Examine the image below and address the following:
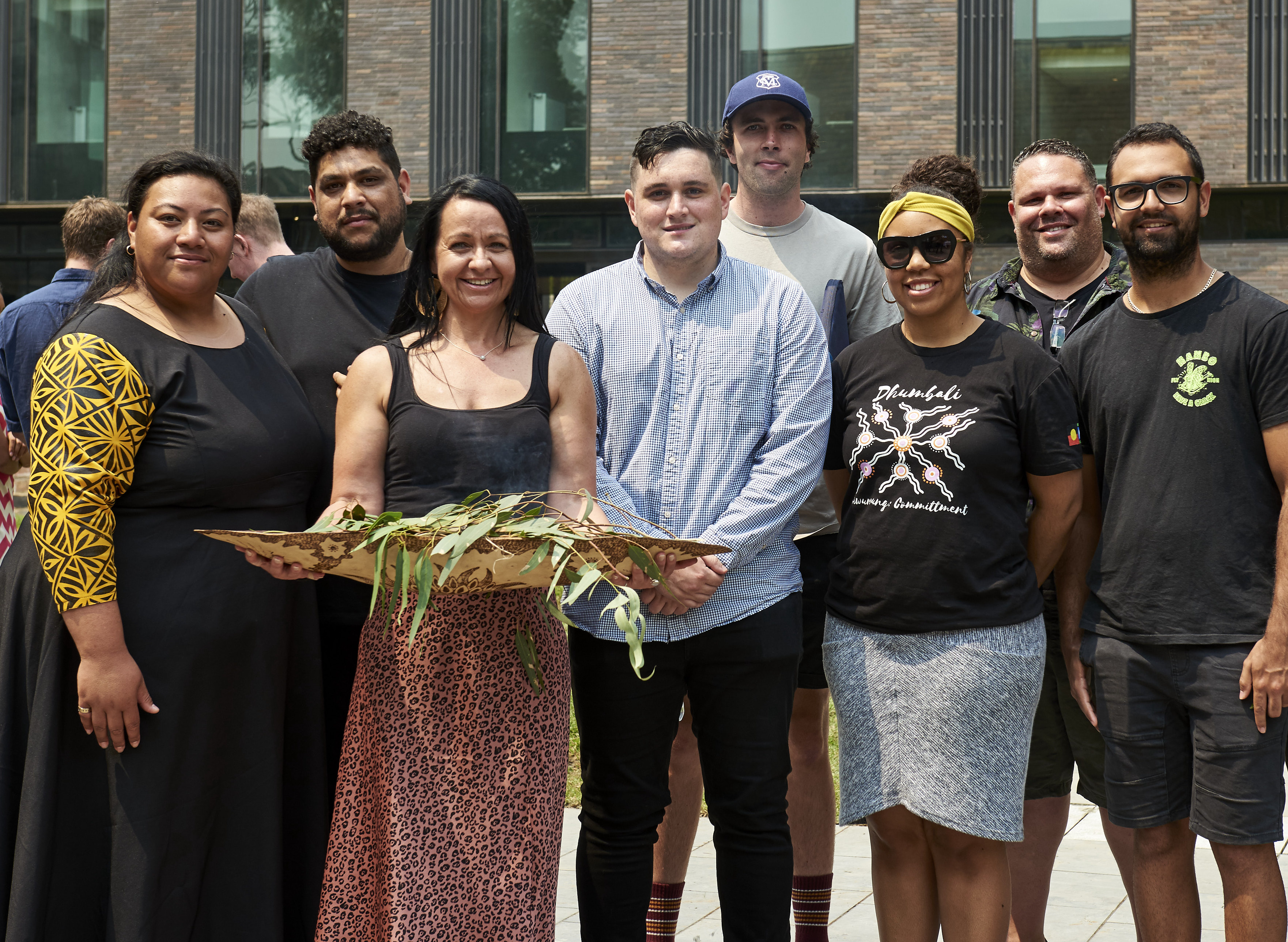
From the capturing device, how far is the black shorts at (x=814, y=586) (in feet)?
13.9

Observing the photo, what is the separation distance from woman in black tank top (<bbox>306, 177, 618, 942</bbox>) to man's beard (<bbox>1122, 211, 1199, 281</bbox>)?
1.65 metres

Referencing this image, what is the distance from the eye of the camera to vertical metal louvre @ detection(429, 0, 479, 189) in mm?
19016

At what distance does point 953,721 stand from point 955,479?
654 mm

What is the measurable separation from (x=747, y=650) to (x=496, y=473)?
0.89m

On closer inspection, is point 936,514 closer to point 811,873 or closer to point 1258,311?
point 1258,311

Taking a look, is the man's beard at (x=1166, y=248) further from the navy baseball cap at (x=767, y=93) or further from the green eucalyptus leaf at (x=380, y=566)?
the green eucalyptus leaf at (x=380, y=566)

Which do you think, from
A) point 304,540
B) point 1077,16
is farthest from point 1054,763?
point 1077,16

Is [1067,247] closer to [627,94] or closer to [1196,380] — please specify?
[1196,380]

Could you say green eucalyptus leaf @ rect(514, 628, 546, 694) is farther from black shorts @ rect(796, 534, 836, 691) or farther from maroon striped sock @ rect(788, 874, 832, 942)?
maroon striped sock @ rect(788, 874, 832, 942)

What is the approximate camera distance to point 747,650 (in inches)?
139

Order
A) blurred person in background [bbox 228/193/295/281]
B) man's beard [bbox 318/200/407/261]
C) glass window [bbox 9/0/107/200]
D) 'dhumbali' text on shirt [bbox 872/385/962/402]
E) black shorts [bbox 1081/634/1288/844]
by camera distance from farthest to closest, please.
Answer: glass window [bbox 9/0/107/200] < blurred person in background [bbox 228/193/295/281] < man's beard [bbox 318/200/407/261] < 'dhumbali' text on shirt [bbox 872/385/962/402] < black shorts [bbox 1081/634/1288/844]

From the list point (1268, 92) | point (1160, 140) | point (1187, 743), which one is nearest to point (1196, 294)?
point (1160, 140)

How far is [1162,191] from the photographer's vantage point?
359 cm

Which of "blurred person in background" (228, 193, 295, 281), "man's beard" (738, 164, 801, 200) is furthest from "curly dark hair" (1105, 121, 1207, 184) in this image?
"blurred person in background" (228, 193, 295, 281)
